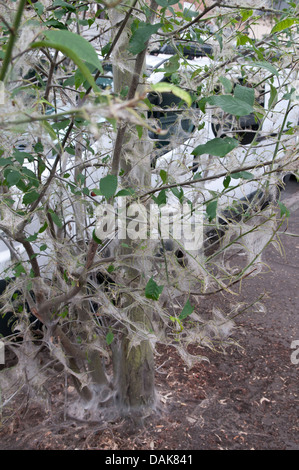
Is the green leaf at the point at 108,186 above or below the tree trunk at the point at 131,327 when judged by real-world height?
above

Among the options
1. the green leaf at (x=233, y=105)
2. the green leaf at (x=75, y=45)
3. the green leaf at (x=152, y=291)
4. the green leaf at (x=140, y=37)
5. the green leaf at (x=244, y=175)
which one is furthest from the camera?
the green leaf at (x=152, y=291)

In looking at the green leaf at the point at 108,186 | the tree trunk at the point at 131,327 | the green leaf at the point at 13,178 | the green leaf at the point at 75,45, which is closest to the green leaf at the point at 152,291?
the tree trunk at the point at 131,327

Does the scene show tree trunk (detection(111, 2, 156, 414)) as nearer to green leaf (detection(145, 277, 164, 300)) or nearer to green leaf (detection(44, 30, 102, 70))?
green leaf (detection(145, 277, 164, 300))

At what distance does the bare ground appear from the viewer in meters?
2.22

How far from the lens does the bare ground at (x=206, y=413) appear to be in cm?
222

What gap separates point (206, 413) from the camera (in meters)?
2.43

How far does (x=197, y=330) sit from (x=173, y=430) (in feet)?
2.06

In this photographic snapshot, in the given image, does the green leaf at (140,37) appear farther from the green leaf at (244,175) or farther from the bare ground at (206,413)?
the bare ground at (206,413)

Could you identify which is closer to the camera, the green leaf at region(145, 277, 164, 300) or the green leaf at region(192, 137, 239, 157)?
the green leaf at region(192, 137, 239, 157)

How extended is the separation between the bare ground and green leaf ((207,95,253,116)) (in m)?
1.62

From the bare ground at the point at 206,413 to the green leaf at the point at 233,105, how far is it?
1621 millimetres

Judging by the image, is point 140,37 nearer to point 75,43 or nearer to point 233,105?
point 233,105

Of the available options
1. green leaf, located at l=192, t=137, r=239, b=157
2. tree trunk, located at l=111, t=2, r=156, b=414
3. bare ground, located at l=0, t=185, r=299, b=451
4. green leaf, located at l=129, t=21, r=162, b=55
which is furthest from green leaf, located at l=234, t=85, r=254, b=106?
bare ground, located at l=0, t=185, r=299, b=451
